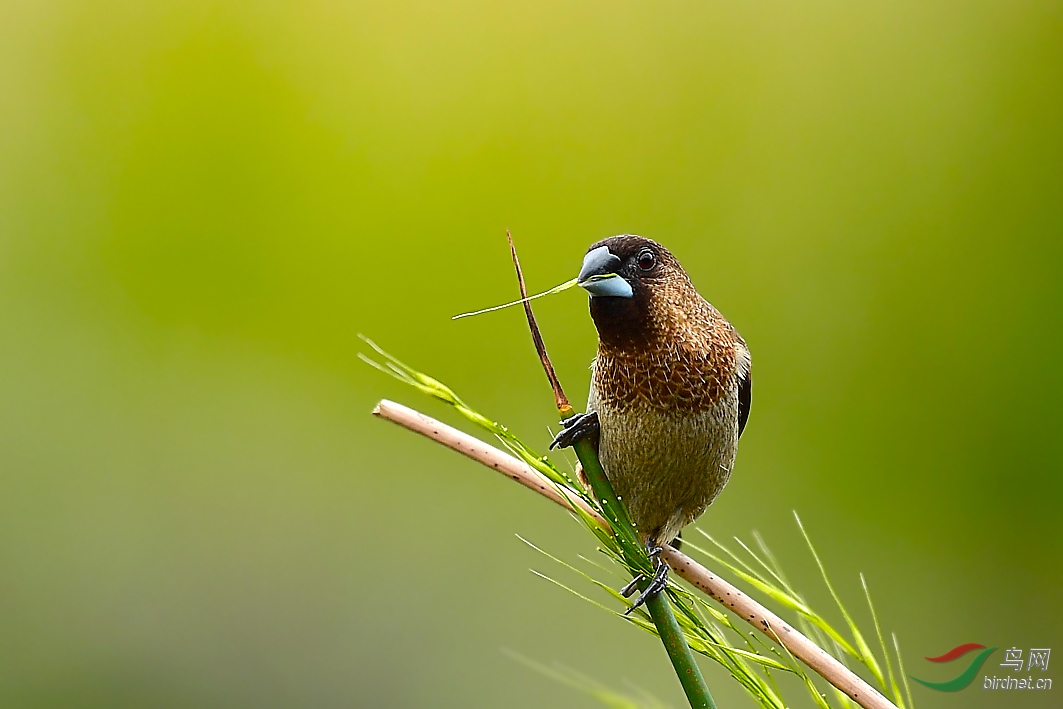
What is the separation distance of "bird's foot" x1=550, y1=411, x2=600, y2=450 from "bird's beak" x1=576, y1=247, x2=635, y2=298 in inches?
3.4

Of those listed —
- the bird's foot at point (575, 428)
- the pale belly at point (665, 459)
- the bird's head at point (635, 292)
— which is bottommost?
the pale belly at point (665, 459)

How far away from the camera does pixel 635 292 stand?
2.31ft

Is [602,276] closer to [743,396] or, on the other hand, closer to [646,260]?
[646,260]

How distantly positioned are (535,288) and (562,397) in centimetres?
165

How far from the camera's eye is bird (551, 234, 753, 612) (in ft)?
2.34

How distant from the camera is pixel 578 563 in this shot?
1.99m

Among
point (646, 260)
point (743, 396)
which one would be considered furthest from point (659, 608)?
point (743, 396)

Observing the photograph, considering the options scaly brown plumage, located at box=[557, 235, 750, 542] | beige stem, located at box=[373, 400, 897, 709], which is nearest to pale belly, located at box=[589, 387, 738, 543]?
scaly brown plumage, located at box=[557, 235, 750, 542]

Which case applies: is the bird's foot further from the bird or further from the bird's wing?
the bird's wing

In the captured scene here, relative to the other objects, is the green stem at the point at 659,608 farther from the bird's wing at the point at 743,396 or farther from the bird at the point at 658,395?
the bird's wing at the point at 743,396

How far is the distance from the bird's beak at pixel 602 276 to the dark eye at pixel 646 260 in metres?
0.04

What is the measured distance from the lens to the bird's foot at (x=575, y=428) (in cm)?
63

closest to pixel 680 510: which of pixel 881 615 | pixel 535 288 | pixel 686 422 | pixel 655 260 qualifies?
pixel 686 422

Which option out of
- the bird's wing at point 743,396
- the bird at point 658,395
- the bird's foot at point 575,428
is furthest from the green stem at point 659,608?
the bird's wing at point 743,396
